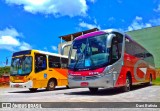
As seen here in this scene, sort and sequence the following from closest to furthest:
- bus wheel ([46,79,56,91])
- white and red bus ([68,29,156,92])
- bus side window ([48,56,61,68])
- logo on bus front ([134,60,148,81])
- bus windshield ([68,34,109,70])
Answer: white and red bus ([68,29,156,92]), bus windshield ([68,34,109,70]), logo on bus front ([134,60,148,81]), bus wheel ([46,79,56,91]), bus side window ([48,56,61,68])

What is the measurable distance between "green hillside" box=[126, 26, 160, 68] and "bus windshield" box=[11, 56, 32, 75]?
25.6 meters

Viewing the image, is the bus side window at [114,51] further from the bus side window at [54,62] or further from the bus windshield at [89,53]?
the bus side window at [54,62]

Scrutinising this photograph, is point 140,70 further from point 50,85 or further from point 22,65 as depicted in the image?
point 22,65

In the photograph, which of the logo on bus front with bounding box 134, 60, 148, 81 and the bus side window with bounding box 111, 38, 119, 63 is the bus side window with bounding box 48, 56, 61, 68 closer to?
the logo on bus front with bounding box 134, 60, 148, 81

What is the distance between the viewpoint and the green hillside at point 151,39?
3867 cm

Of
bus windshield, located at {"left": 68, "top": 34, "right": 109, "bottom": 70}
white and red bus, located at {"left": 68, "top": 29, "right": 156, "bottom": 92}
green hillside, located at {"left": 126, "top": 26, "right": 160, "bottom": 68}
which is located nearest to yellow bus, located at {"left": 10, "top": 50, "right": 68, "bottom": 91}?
white and red bus, located at {"left": 68, "top": 29, "right": 156, "bottom": 92}

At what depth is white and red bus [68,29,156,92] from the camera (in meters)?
12.9

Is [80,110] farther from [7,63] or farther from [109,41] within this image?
[7,63]

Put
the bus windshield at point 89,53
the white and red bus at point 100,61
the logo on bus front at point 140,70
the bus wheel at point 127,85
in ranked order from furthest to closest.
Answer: the logo on bus front at point 140,70
the bus wheel at point 127,85
the bus windshield at point 89,53
the white and red bus at point 100,61

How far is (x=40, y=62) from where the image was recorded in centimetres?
1780

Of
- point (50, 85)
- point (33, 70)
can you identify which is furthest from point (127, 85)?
point (50, 85)

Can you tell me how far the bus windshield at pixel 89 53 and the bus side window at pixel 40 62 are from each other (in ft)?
12.4

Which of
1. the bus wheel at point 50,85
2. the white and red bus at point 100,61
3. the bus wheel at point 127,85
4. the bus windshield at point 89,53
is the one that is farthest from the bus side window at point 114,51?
the bus wheel at point 50,85

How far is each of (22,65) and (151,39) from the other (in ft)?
86.2
